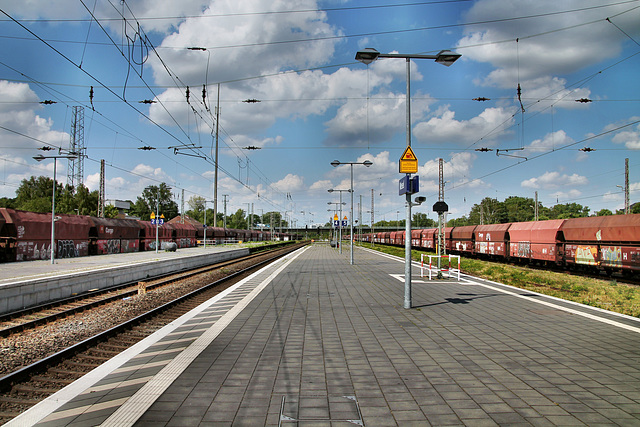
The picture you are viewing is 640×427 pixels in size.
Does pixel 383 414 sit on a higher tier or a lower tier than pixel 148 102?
lower

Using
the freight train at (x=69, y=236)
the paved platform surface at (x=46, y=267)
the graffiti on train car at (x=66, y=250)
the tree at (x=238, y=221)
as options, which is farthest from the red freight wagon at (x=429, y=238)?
the tree at (x=238, y=221)

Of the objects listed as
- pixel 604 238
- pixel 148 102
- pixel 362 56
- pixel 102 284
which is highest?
pixel 148 102

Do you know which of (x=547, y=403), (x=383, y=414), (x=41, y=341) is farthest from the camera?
(x=41, y=341)

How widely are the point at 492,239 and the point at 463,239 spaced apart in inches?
245

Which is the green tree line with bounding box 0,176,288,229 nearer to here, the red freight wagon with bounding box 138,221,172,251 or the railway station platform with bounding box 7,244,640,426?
the red freight wagon with bounding box 138,221,172,251

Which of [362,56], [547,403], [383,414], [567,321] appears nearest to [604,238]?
[567,321]

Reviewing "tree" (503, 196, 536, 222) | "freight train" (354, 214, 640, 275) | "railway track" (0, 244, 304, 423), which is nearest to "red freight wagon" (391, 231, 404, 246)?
"freight train" (354, 214, 640, 275)

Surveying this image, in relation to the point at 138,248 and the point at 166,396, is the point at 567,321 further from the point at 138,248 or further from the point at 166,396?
the point at 138,248

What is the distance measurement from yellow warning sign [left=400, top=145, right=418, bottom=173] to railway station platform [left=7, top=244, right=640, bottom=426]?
3.49 metres

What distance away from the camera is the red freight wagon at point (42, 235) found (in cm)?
2078

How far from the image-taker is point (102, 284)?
1522 centimetres

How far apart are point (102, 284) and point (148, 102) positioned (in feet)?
25.8

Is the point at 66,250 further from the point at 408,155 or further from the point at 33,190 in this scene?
the point at 33,190

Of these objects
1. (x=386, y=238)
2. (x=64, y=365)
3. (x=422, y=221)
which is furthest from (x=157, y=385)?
(x=422, y=221)
